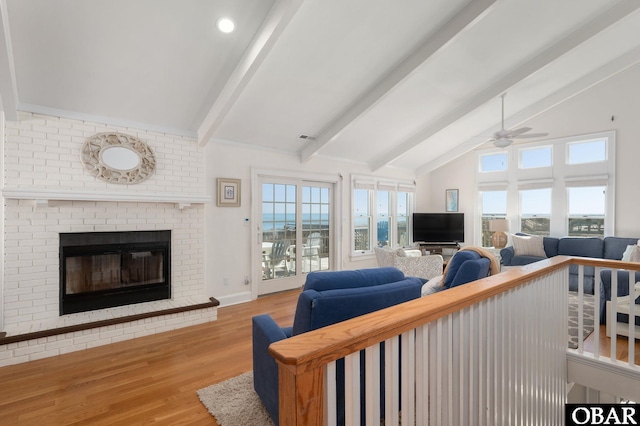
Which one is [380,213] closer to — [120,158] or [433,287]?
[433,287]

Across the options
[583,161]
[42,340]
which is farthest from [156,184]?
[583,161]

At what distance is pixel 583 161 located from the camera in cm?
569

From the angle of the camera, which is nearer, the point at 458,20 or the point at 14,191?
the point at 14,191

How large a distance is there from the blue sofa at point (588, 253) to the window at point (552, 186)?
601mm

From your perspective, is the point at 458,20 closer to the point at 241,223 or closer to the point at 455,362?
the point at 455,362

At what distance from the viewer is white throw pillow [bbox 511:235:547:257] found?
5.58 m

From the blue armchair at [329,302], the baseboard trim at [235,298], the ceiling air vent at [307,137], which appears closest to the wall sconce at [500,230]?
the ceiling air vent at [307,137]

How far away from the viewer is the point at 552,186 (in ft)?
19.7

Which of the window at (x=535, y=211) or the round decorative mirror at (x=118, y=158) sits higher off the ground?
the round decorative mirror at (x=118, y=158)

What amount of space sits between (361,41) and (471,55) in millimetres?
1545

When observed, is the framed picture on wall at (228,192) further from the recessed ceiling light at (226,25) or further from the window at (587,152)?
the window at (587,152)

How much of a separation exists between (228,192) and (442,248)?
4.92 meters

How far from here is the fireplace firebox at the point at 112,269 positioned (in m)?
3.23

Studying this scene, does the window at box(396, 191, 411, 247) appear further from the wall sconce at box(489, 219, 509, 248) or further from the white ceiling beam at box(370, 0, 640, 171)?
the wall sconce at box(489, 219, 509, 248)
